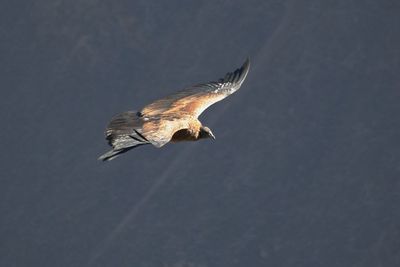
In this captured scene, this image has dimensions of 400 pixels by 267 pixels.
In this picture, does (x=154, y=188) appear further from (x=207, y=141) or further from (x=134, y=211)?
(x=207, y=141)

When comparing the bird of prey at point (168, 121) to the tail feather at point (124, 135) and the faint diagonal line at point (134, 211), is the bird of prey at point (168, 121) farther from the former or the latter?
the faint diagonal line at point (134, 211)

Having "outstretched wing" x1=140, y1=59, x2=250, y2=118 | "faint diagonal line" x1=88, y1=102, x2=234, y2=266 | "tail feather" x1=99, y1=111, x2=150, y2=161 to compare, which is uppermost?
"faint diagonal line" x1=88, y1=102, x2=234, y2=266

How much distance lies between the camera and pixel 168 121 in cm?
4912

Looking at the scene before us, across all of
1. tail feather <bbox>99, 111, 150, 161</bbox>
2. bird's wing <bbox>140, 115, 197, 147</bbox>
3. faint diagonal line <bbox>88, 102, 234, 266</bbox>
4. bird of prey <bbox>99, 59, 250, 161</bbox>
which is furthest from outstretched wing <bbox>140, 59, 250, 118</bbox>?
faint diagonal line <bbox>88, 102, 234, 266</bbox>

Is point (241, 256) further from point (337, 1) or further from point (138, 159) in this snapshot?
point (337, 1)

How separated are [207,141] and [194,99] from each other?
28857 mm

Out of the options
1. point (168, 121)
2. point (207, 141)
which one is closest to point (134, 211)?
point (207, 141)

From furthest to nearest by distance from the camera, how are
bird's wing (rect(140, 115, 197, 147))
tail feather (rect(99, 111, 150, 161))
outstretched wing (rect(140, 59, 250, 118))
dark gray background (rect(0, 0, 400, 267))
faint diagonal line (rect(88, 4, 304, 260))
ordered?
faint diagonal line (rect(88, 4, 304, 260)) < dark gray background (rect(0, 0, 400, 267)) < outstretched wing (rect(140, 59, 250, 118)) < bird's wing (rect(140, 115, 197, 147)) < tail feather (rect(99, 111, 150, 161))

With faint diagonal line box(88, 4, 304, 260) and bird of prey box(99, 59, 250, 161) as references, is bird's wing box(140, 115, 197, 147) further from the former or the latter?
faint diagonal line box(88, 4, 304, 260)

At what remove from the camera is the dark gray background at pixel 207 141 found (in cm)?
8069

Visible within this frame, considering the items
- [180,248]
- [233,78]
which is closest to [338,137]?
[180,248]

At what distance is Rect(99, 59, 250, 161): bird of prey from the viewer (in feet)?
150

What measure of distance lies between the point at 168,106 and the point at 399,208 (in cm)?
3157

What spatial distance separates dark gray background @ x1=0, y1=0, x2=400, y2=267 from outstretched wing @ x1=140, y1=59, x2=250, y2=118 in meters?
24.8
